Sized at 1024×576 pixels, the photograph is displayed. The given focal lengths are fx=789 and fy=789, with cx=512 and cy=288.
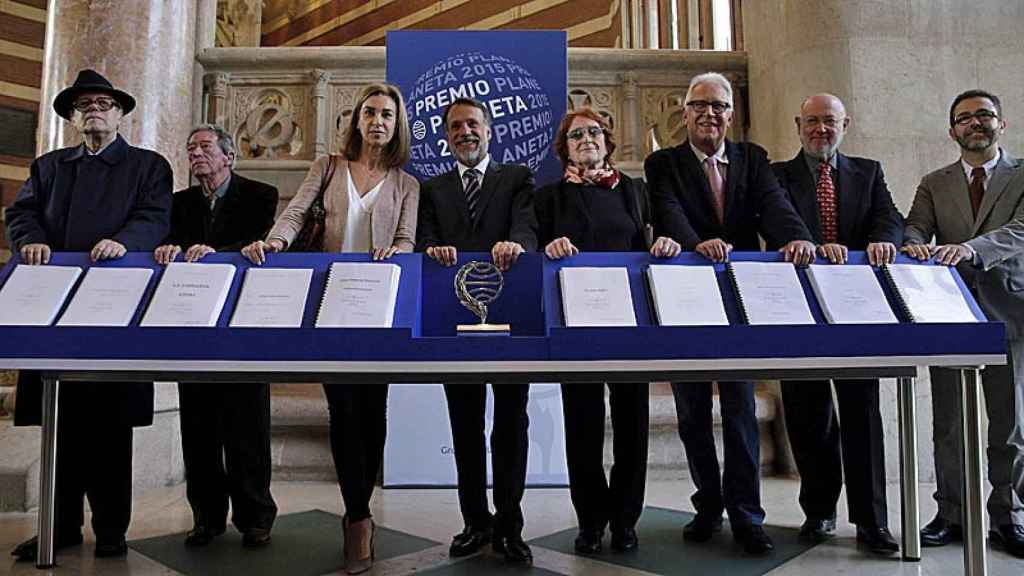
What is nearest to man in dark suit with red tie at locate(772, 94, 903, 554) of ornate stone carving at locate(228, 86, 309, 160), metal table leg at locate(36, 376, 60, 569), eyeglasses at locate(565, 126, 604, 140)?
eyeglasses at locate(565, 126, 604, 140)

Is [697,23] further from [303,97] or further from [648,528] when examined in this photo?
[648,528]

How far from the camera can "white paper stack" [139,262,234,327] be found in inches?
78.5

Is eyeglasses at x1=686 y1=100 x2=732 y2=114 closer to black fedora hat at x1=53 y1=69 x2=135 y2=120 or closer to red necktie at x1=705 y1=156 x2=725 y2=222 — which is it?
red necktie at x1=705 y1=156 x2=725 y2=222

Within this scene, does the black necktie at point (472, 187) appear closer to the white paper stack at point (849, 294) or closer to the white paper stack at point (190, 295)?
the white paper stack at point (190, 295)

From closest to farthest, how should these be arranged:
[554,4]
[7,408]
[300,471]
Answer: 1. [7,408]
2. [300,471]
3. [554,4]

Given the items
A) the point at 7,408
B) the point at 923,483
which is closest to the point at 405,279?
the point at 7,408

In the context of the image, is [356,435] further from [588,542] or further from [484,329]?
[588,542]

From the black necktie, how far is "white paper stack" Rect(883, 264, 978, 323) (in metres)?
1.29

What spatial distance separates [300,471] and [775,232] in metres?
2.78

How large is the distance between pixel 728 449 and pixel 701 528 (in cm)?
32

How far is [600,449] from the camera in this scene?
106 inches

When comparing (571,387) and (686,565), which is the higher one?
(571,387)

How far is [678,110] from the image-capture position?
5.11 metres

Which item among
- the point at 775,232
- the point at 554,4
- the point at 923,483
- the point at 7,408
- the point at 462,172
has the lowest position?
the point at 923,483
